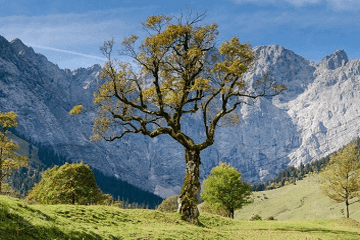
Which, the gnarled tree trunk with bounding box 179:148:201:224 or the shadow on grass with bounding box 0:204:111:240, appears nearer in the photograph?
the shadow on grass with bounding box 0:204:111:240

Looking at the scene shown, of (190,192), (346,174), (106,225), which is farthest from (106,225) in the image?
(346,174)

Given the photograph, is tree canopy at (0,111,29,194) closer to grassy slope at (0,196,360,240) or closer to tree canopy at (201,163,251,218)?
grassy slope at (0,196,360,240)

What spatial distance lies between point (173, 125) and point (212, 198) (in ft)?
132

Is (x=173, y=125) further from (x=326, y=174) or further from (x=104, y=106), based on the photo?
(x=326, y=174)

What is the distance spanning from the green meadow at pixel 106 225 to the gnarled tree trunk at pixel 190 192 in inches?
43.6

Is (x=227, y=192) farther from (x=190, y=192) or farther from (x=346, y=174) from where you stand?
(x=190, y=192)

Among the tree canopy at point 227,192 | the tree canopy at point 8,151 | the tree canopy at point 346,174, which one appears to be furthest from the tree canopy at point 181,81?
the tree canopy at point 227,192

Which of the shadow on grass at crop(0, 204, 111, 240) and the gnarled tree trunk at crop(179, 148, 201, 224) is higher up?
the gnarled tree trunk at crop(179, 148, 201, 224)

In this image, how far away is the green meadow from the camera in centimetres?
1134

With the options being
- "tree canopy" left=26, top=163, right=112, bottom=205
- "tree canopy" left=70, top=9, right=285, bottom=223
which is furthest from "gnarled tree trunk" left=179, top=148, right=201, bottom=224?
"tree canopy" left=26, top=163, right=112, bottom=205

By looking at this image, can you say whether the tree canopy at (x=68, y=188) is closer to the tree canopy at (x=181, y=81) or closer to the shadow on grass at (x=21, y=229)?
the tree canopy at (x=181, y=81)

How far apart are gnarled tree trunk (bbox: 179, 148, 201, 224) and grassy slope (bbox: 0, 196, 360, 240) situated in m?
1.03

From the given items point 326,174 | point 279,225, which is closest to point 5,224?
point 279,225

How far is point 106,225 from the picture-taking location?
2027 centimetres
